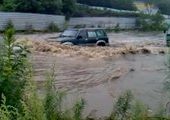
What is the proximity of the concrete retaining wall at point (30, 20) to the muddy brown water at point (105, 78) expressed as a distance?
1940 centimetres

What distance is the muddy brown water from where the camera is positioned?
543 inches

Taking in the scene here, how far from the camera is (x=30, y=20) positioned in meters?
46.1

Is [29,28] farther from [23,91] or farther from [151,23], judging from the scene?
[23,91]

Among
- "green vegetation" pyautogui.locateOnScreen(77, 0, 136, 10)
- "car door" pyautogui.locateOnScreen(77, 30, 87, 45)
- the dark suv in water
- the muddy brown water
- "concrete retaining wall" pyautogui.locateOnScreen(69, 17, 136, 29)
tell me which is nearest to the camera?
the muddy brown water

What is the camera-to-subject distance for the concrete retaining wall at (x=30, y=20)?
43.1 m

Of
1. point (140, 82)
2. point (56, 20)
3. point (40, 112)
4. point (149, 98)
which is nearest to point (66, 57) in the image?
point (140, 82)

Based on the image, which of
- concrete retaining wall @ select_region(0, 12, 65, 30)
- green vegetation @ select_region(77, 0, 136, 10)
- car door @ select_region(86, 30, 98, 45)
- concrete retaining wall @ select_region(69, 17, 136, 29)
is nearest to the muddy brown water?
car door @ select_region(86, 30, 98, 45)

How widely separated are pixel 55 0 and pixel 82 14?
1015 cm

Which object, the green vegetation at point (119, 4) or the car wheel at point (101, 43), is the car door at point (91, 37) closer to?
the car wheel at point (101, 43)

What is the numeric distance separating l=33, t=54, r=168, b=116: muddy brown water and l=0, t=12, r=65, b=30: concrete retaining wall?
63.7ft

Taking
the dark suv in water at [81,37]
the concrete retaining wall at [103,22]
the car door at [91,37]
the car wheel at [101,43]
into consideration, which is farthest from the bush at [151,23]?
the car door at [91,37]

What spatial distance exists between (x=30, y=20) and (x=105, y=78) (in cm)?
2854

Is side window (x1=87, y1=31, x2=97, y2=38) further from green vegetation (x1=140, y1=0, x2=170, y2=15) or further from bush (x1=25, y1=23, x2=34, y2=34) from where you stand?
green vegetation (x1=140, y1=0, x2=170, y2=15)

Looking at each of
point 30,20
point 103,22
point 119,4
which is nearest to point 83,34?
point 30,20
